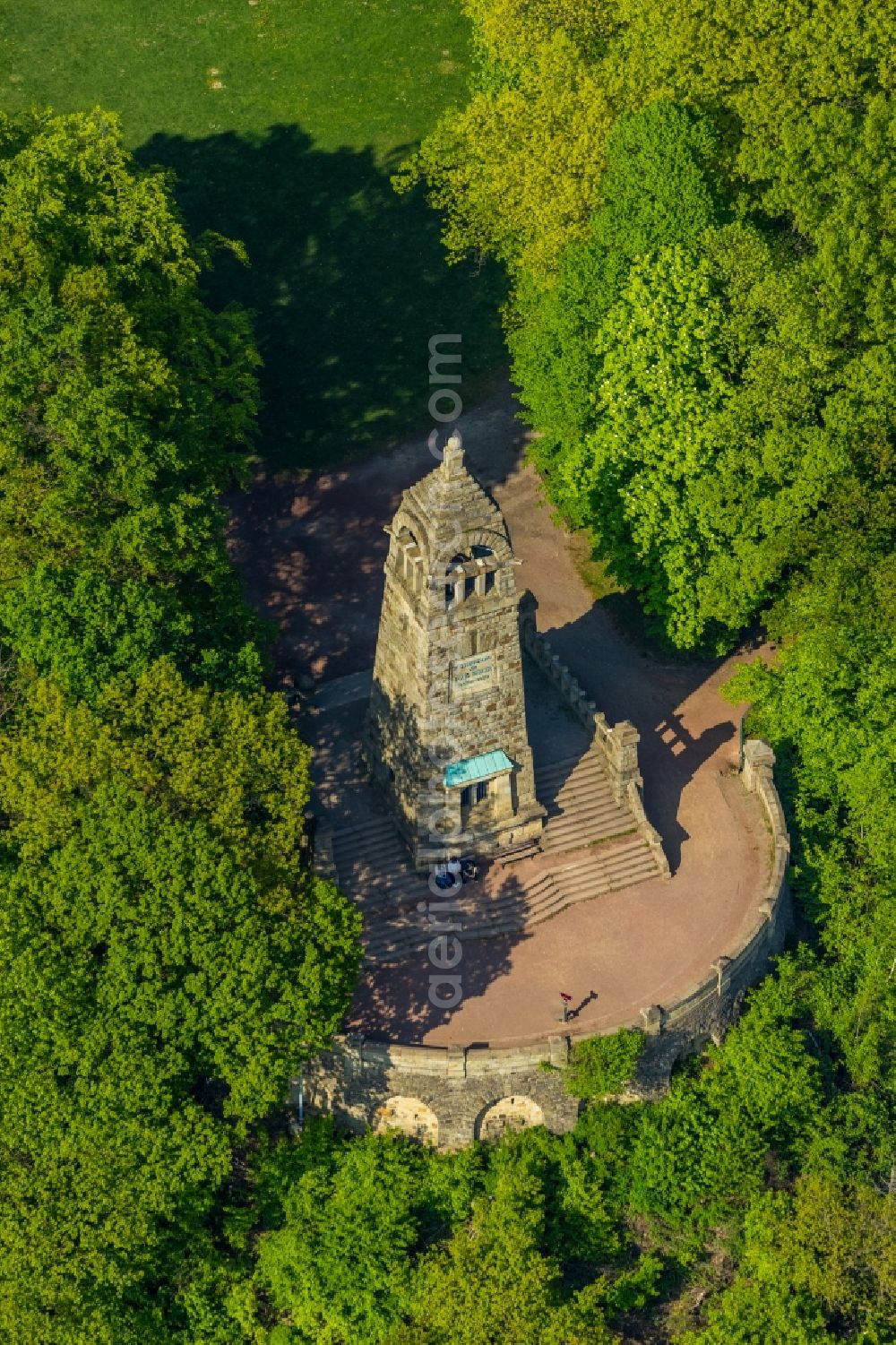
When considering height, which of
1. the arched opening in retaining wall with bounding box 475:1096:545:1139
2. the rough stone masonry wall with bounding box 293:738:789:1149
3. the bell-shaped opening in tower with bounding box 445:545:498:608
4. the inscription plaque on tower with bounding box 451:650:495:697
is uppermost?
the bell-shaped opening in tower with bounding box 445:545:498:608

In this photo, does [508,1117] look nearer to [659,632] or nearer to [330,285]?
[659,632]

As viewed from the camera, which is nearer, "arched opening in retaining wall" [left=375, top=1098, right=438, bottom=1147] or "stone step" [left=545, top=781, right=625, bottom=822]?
"arched opening in retaining wall" [left=375, top=1098, right=438, bottom=1147]

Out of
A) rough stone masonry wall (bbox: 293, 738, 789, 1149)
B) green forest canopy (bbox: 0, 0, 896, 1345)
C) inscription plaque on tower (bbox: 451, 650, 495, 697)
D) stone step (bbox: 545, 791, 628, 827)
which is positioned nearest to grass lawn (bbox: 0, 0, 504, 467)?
green forest canopy (bbox: 0, 0, 896, 1345)

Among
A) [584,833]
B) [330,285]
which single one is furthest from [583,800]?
[330,285]

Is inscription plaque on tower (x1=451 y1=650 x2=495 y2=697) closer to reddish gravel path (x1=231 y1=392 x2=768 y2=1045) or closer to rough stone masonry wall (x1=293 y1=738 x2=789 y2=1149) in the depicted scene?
reddish gravel path (x1=231 y1=392 x2=768 y2=1045)

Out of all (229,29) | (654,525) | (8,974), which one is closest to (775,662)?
(654,525)

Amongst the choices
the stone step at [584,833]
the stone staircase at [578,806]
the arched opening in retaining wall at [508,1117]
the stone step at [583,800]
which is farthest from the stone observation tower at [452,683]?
the arched opening in retaining wall at [508,1117]
